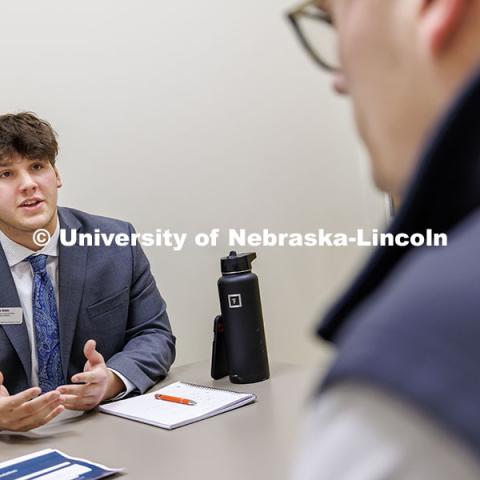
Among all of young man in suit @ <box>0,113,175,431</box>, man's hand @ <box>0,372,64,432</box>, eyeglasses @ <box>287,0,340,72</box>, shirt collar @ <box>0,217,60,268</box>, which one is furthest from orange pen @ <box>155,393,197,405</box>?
eyeglasses @ <box>287,0,340,72</box>

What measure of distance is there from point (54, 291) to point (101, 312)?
0.48 feet

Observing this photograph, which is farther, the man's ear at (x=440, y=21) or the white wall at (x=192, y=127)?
the white wall at (x=192, y=127)

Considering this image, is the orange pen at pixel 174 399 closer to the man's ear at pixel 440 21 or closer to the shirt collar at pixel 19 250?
the shirt collar at pixel 19 250

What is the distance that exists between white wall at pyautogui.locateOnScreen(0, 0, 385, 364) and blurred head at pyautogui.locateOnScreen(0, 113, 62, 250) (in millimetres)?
355

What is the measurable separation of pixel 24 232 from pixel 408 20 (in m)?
→ 1.68

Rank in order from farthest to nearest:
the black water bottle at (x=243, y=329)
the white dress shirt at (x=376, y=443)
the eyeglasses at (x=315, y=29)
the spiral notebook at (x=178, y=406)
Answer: the black water bottle at (x=243, y=329) < the spiral notebook at (x=178, y=406) < the eyeglasses at (x=315, y=29) < the white dress shirt at (x=376, y=443)

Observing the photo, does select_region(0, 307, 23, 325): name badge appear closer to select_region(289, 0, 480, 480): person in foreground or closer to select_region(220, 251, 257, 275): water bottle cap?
select_region(220, 251, 257, 275): water bottle cap

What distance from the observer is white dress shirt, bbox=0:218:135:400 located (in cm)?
180

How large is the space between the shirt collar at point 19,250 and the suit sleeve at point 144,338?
0.24 m

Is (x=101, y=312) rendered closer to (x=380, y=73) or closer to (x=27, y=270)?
(x=27, y=270)

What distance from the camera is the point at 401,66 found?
0.38 meters

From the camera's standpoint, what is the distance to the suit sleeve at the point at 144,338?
1.64m

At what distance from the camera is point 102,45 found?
7.52ft

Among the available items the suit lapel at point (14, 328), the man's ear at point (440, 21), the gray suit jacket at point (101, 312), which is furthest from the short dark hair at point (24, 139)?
the man's ear at point (440, 21)
